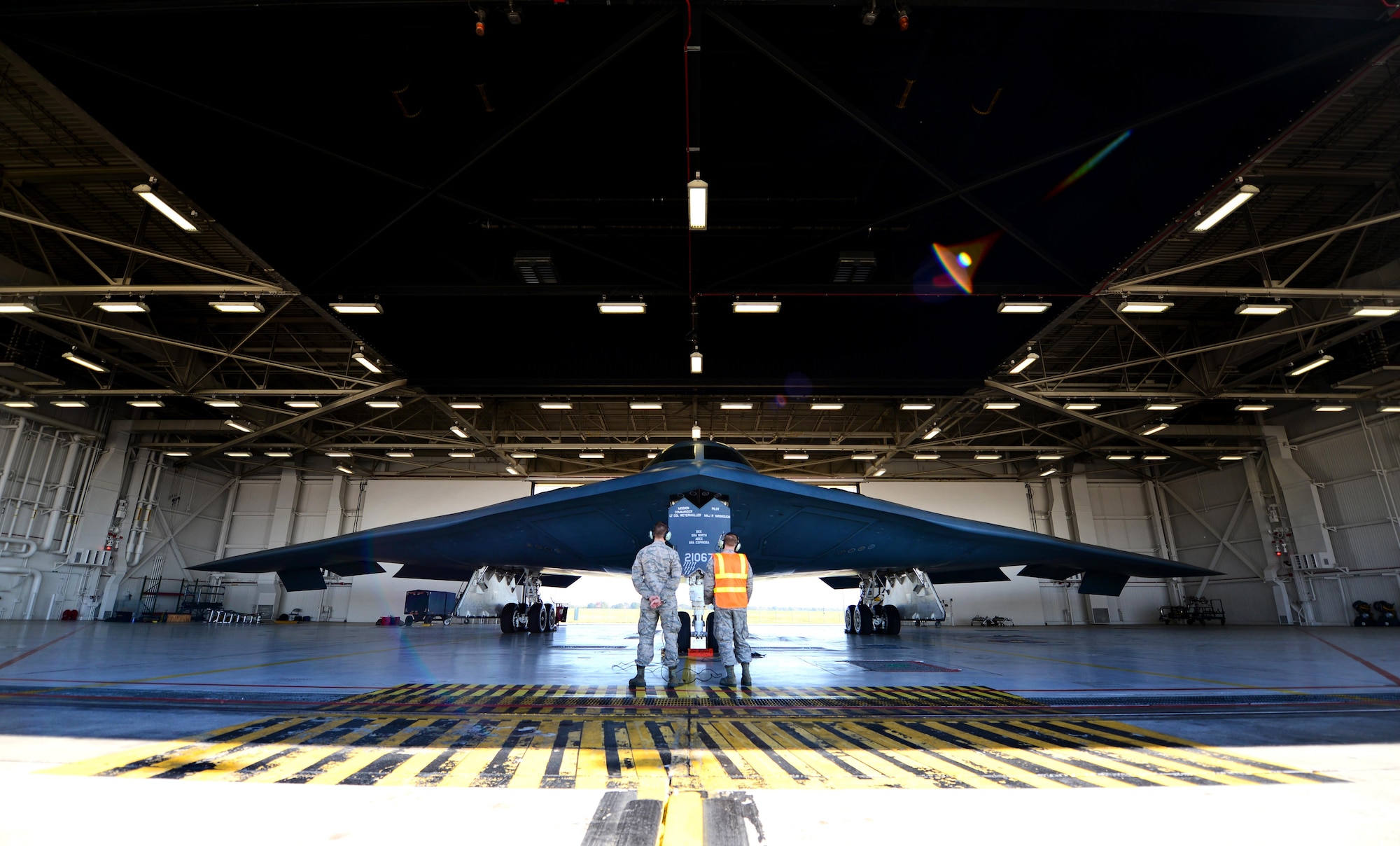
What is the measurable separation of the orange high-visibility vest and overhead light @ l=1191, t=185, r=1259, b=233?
1037 centimetres

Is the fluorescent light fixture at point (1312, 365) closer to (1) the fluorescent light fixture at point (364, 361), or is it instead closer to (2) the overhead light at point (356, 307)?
(2) the overhead light at point (356, 307)

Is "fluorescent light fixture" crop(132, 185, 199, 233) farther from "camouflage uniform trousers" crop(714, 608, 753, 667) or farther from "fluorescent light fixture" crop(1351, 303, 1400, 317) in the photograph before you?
"fluorescent light fixture" crop(1351, 303, 1400, 317)

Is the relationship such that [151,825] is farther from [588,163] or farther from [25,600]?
[25,600]

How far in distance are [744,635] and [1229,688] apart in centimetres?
430

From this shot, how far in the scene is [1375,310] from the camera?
14078 mm

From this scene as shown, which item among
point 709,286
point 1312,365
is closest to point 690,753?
point 709,286

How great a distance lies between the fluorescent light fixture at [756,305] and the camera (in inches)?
499

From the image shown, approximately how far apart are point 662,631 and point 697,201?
5.67 metres

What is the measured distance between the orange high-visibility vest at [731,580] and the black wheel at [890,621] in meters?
9.93

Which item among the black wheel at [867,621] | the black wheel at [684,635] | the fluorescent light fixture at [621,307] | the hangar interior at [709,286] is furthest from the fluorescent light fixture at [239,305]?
the black wheel at [867,621]

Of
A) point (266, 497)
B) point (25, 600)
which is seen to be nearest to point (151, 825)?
point (25, 600)

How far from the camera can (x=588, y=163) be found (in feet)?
35.0

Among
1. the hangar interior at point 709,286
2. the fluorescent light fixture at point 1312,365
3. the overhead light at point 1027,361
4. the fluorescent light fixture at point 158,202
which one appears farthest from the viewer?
the fluorescent light fixture at point 1312,365

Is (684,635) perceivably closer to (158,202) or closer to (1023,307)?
(1023,307)
